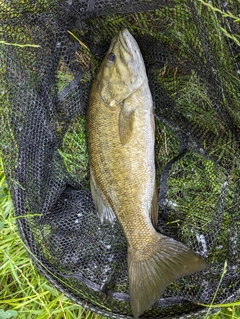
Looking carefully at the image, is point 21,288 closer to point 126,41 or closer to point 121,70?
point 121,70

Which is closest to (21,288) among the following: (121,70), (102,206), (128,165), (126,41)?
(102,206)

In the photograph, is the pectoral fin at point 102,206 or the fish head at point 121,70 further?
the pectoral fin at point 102,206

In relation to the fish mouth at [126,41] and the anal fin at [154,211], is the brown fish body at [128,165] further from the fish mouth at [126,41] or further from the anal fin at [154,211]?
the fish mouth at [126,41]

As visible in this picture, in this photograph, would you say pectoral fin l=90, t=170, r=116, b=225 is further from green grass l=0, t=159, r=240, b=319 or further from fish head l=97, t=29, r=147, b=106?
green grass l=0, t=159, r=240, b=319

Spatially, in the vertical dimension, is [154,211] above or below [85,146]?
below

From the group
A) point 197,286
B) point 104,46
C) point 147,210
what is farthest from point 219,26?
point 197,286

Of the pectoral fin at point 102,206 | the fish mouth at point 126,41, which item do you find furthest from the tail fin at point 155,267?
the fish mouth at point 126,41

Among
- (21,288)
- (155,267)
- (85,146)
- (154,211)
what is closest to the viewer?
(155,267)
